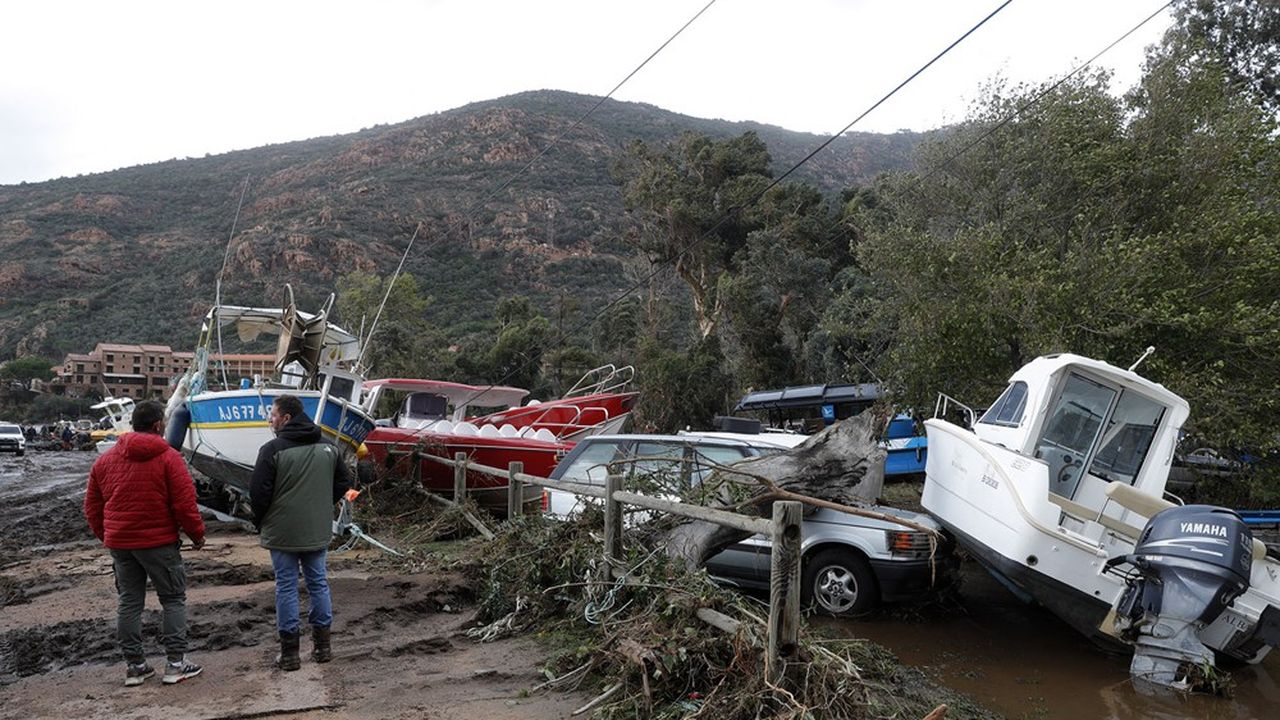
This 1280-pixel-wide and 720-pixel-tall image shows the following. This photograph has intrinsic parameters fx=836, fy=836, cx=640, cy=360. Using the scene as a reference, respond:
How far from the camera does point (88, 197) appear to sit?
87750mm

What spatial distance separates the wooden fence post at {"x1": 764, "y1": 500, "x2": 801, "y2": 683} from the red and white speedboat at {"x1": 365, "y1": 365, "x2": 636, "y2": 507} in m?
7.68

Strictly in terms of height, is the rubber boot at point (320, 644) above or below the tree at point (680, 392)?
above

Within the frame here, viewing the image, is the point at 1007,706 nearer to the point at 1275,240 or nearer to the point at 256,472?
the point at 256,472

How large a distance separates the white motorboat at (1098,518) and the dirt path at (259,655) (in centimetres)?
389

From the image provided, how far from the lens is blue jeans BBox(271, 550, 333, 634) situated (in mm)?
5250

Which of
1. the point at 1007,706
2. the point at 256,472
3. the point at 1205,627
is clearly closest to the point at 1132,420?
the point at 1205,627

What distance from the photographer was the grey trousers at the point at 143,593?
16.3 feet

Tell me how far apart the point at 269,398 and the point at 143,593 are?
759cm

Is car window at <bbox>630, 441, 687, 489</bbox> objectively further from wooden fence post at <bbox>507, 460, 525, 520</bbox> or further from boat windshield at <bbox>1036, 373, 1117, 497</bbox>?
boat windshield at <bbox>1036, 373, 1117, 497</bbox>

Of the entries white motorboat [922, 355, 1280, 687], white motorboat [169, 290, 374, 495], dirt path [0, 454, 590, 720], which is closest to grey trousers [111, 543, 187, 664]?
dirt path [0, 454, 590, 720]

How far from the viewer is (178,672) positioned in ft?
16.6

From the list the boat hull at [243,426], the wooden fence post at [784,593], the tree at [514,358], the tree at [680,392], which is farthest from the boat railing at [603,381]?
the wooden fence post at [784,593]

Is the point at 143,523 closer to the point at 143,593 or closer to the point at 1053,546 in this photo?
the point at 143,593

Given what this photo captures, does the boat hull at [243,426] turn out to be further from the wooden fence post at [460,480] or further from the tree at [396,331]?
the tree at [396,331]
